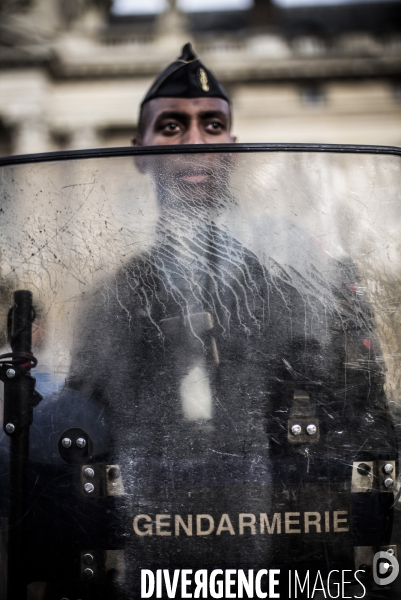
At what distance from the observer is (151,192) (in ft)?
4.47

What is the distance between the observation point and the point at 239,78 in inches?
744

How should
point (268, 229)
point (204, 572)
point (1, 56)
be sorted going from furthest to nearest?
point (1, 56), point (268, 229), point (204, 572)

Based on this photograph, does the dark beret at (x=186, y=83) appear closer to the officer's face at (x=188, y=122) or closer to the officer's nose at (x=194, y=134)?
the officer's face at (x=188, y=122)

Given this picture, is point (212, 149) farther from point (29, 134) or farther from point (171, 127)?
point (29, 134)

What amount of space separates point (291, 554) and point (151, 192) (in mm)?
821

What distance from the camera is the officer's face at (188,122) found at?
2129 millimetres

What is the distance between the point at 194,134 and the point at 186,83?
0.84ft

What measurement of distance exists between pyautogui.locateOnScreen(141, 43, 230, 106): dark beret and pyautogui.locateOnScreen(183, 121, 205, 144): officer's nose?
0.14m

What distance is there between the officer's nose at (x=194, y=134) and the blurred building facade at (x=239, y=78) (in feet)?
56.7

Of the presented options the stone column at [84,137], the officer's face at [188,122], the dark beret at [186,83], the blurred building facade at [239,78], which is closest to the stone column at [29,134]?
the blurred building facade at [239,78]

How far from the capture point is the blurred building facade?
18766mm

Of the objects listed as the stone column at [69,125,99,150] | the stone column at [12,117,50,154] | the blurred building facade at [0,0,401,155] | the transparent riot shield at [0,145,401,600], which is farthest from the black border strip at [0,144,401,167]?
the stone column at [69,125,99,150]

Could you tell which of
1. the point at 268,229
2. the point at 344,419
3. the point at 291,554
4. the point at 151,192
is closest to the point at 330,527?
the point at 291,554

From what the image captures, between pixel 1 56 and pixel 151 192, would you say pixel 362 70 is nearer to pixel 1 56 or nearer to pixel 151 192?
pixel 1 56
